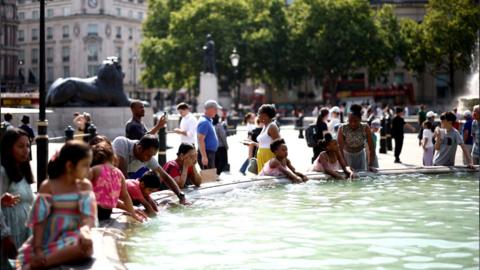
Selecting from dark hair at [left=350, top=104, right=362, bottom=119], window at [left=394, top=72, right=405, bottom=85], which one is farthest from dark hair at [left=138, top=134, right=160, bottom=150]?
window at [left=394, top=72, right=405, bottom=85]

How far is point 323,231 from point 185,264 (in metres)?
2.12

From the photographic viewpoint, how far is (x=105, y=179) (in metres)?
7.61

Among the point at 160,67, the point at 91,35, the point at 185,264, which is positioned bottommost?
the point at 185,264

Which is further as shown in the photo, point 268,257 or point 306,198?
point 306,198

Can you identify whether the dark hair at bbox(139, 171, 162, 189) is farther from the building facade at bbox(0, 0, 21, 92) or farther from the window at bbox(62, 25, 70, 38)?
the window at bbox(62, 25, 70, 38)

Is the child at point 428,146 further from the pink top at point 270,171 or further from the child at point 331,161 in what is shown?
the pink top at point 270,171

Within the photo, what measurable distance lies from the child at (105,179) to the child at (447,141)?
7913 millimetres

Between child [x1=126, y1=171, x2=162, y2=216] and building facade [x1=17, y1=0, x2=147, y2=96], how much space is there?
92.7 meters

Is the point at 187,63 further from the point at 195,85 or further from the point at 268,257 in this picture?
the point at 268,257

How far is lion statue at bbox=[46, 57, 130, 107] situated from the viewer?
28547 millimetres

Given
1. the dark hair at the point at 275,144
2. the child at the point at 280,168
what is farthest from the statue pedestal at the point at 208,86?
the dark hair at the point at 275,144

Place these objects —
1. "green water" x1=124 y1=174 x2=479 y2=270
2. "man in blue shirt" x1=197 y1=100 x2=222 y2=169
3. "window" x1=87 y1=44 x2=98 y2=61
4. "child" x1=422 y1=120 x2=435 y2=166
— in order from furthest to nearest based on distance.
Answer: "window" x1=87 y1=44 x2=98 y2=61 < "child" x1=422 y1=120 x2=435 y2=166 < "man in blue shirt" x1=197 y1=100 x2=222 y2=169 < "green water" x1=124 y1=174 x2=479 y2=270

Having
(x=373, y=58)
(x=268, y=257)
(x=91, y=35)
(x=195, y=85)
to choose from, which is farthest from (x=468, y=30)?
(x=268, y=257)

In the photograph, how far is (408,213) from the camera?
9.41 metres
